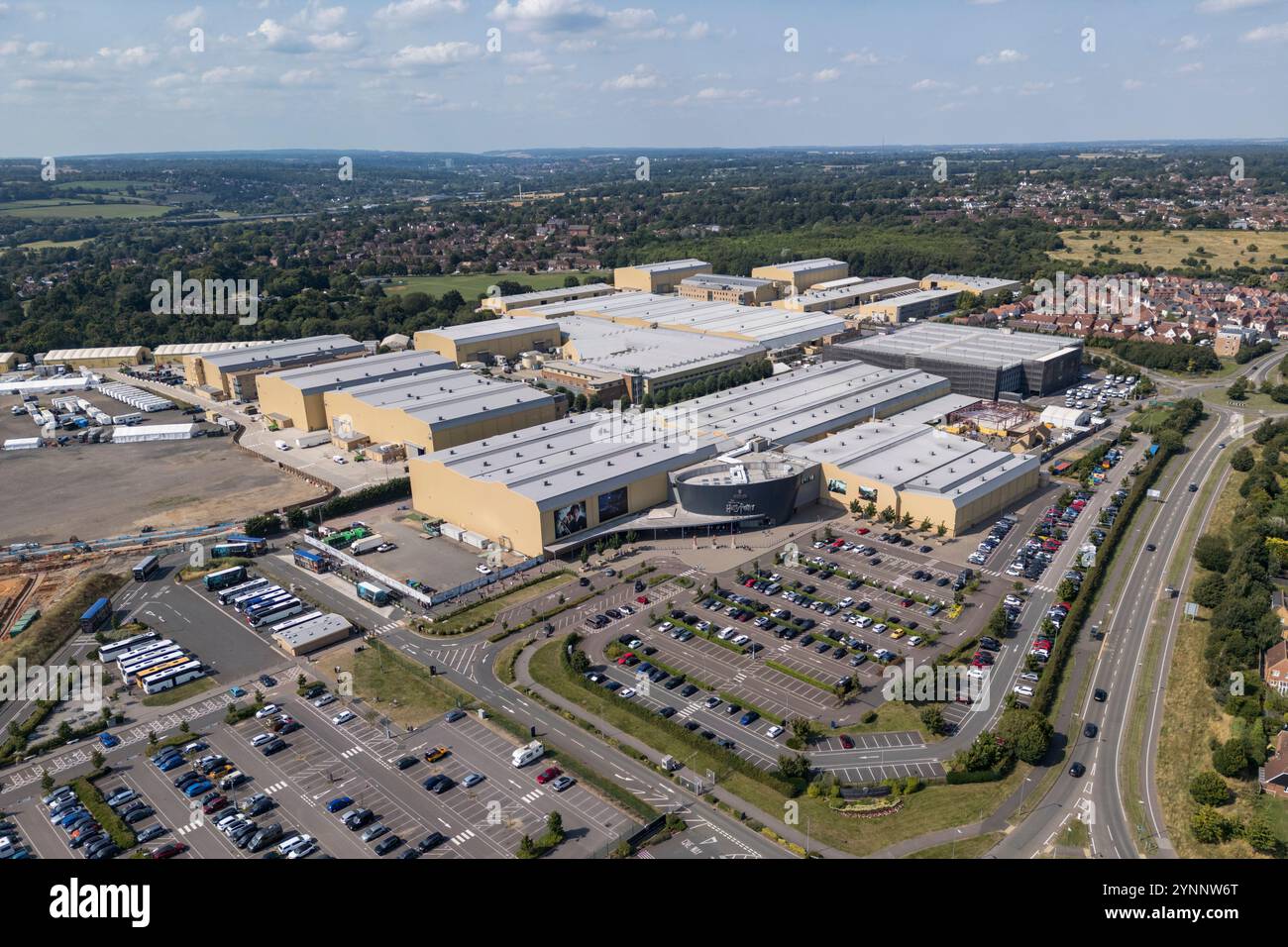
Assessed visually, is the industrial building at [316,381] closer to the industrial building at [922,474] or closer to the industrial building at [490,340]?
the industrial building at [490,340]

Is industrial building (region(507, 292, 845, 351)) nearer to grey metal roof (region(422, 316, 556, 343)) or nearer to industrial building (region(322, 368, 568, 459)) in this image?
grey metal roof (region(422, 316, 556, 343))

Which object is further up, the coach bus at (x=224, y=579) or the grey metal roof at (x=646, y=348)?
the grey metal roof at (x=646, y=348)

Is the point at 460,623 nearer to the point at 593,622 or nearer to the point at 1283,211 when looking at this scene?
the point at 593,622

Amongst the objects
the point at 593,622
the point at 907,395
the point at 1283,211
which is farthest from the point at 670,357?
the point at 1283,211

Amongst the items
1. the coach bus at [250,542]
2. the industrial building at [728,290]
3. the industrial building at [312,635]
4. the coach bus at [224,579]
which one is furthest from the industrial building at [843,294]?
the industrial building at [312,635]

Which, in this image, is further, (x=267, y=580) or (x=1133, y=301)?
(x=1133, y=301)

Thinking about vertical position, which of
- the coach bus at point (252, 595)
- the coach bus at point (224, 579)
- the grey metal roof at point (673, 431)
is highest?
the grey metal roof at point (673, 431)

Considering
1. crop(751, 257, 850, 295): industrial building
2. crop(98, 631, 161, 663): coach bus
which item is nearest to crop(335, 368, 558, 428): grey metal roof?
crop(98, 631, 161, 663): coach bus
